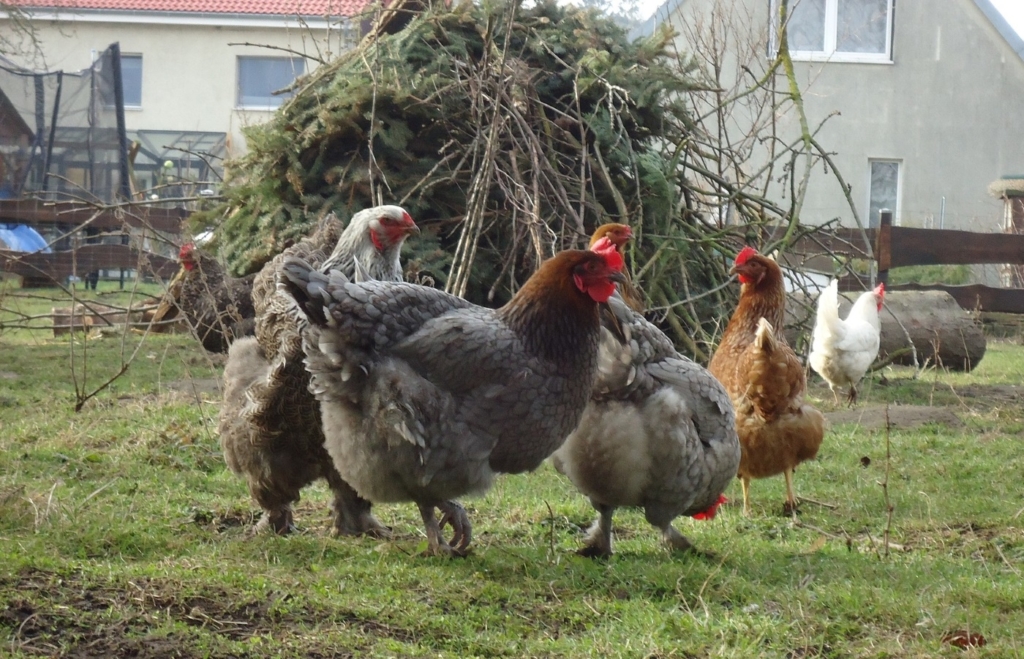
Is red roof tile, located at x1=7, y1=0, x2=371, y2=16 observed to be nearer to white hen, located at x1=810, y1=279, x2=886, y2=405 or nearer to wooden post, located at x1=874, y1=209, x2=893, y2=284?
wooden post, located at x1=874, y1=209, x2=893, y2=284

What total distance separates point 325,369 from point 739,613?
1.83m

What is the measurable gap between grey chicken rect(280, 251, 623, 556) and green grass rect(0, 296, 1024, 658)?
0.42 meters

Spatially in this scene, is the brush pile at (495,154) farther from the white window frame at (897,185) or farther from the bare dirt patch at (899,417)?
the white window frame at (897,185)

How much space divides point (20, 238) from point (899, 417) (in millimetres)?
15098

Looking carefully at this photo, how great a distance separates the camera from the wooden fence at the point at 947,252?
12.8 m

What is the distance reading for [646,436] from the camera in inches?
176

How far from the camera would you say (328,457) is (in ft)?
16.0

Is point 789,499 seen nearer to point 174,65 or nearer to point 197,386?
point 197,386

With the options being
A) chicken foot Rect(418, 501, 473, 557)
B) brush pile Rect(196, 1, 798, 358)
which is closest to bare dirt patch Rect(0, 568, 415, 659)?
chicken foot Rect(418, 501, 473, 557)

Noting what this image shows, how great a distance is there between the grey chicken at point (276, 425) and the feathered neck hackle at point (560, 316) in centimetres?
107

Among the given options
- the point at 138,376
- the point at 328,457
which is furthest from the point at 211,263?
the point at 328,457

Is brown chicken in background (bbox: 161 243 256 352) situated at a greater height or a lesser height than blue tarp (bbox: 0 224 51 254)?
lesser

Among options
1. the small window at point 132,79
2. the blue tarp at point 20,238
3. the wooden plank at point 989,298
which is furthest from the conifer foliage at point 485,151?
the small window at point 132,79

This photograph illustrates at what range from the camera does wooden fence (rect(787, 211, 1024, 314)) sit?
12.8 meters
